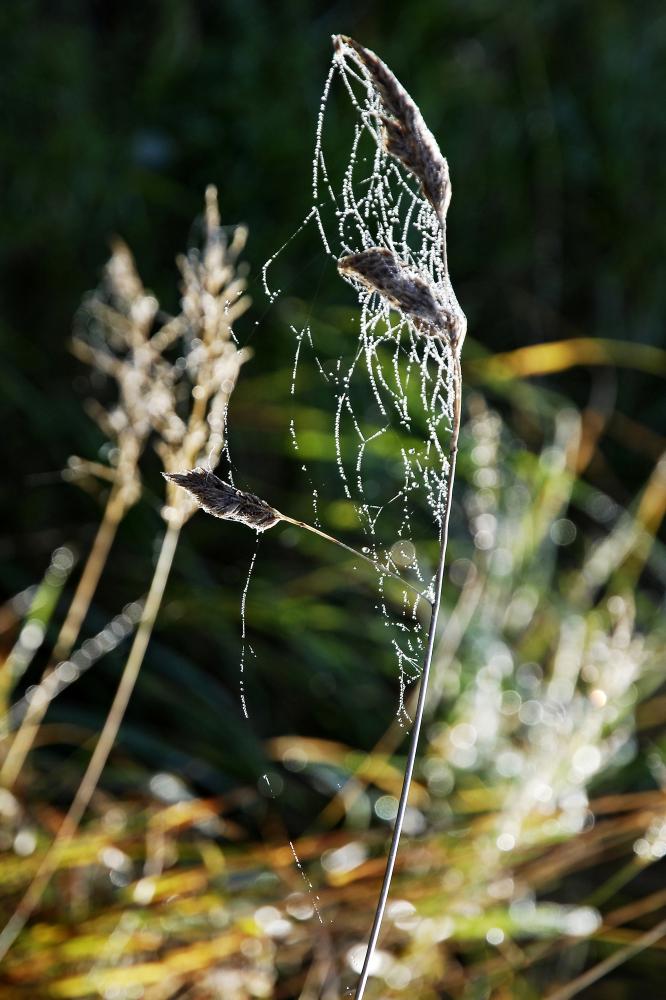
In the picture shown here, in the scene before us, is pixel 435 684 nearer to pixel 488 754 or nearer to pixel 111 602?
pixel 488 754

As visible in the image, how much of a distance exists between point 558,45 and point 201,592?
4.67 feet

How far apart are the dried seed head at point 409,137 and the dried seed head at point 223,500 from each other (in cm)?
13

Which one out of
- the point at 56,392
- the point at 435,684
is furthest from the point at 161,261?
the point at 435,684

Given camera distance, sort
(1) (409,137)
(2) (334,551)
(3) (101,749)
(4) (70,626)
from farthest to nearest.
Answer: (2) (334,551) < (4) (70,626) < (3) (101,749) < (1) (409,137)

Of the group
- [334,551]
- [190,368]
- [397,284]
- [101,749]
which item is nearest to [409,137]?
[397,284]

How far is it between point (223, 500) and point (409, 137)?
0.15 meters

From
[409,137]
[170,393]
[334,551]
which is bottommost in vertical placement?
[409,137]

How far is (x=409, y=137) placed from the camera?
1.39ft

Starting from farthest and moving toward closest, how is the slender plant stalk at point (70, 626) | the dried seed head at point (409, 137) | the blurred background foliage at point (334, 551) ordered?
the blurred background foliage at point (334, 551) → the slender plant stalk at point (70, 626) → the dried seed head at point (409, 137)

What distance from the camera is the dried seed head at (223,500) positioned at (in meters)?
0.42

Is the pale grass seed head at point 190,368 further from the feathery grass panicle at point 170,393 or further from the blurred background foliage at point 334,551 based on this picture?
the blurred background foliage at point 334,551

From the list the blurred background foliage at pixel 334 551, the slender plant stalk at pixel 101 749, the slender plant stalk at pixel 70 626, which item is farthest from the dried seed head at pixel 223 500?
→ the blurred background foliage at pixel 334 551

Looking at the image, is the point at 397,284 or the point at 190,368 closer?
the point at 397,284

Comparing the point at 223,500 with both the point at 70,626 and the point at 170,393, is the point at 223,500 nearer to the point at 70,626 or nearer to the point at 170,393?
the point at 170,393
